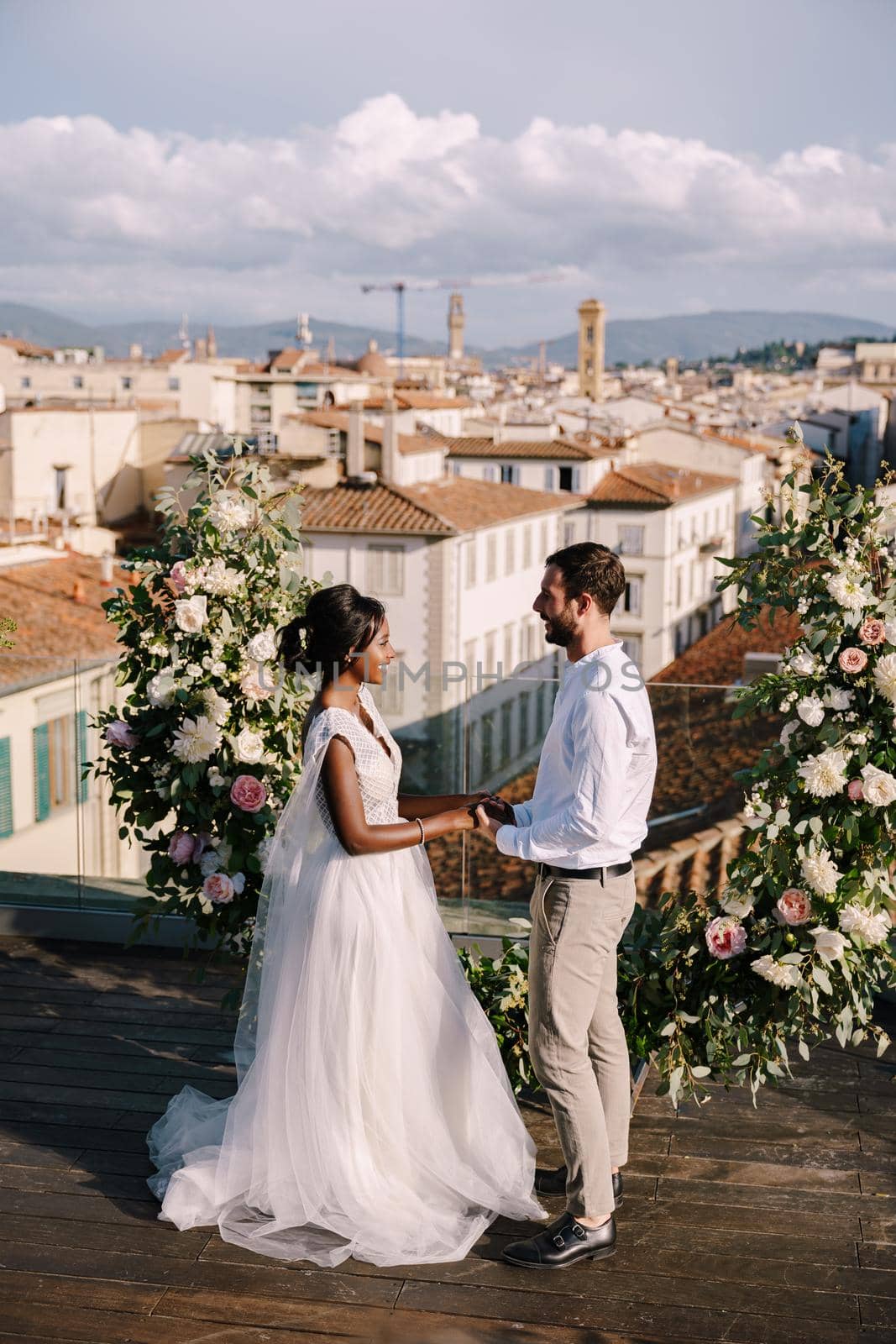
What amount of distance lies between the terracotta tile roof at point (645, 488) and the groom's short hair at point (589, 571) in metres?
36.6

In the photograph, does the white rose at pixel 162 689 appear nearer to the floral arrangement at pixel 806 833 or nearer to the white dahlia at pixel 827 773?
the floral arrangement at pixel 806 833

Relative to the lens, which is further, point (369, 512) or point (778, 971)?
point (369, 512)

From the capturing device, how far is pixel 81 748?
589 cm

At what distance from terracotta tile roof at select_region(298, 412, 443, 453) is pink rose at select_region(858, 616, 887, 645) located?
95.7ft

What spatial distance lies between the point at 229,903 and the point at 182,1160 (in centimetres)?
89

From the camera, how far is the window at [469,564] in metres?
30.7

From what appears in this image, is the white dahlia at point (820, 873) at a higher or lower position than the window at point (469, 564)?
higher

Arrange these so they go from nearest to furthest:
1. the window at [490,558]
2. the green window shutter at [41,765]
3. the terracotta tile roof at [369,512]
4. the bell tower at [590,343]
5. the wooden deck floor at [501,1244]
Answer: the wooden deck floor at [501,1244] < the green window shutter at [41,765] < the terracotta tile roof at [369,512] < the window at [490,558] < the bell tower at [590,343]

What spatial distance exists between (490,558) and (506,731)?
89.6 ft

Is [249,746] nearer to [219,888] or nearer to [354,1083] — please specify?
[219,888]

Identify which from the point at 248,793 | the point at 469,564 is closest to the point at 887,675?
the point at 248,793

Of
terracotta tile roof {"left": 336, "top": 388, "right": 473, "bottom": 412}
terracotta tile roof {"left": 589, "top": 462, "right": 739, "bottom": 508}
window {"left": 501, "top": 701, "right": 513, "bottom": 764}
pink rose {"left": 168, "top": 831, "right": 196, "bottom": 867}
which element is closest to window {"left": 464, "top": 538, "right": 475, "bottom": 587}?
terracotta tile roof {"left": 589, "top": 462, "right": 739, "bottom": 508}

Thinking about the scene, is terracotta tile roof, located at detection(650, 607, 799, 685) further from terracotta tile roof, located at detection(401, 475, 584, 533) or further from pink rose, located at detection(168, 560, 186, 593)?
terracotta tile roof, located at detection(401, 475, 584, 533)

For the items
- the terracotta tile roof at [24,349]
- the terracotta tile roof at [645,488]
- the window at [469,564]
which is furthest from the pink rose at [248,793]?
the terracotta tile roof at [24,349]
